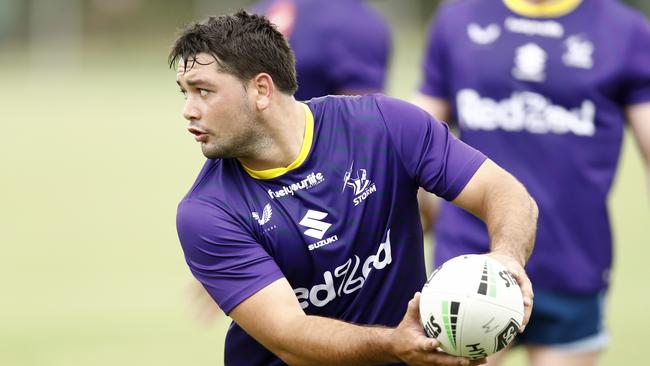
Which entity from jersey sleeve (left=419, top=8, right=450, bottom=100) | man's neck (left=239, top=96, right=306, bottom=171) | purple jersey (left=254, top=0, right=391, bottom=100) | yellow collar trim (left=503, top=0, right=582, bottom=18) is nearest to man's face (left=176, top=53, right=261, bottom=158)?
man's neck (left=239, top=96, right=306, bottom=171)

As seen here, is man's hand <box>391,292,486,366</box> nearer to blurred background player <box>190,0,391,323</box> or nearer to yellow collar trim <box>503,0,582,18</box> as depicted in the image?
yellow collar trim <box>503,0,582,18</box>

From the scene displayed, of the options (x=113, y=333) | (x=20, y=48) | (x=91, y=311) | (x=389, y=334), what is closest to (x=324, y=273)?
(x=389, y=334)

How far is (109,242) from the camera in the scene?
14.0 metres

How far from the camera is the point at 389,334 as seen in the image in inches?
177

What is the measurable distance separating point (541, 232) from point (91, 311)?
5110 millimetres

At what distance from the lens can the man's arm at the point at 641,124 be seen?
672 cm

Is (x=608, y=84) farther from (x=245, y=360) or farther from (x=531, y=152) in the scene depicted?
(x=245, y=360)

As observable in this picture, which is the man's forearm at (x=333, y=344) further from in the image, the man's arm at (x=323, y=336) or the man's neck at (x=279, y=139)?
the man's neck at (x=279, y=139)

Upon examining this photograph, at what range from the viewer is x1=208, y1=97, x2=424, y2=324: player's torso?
516cm

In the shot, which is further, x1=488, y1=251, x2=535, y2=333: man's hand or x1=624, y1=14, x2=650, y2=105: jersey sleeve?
x1=624, y1=14, x2=650, y2=105: jersey sleeve

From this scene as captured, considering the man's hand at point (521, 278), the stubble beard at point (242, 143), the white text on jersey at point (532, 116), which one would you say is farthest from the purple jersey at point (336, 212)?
the white text on jersey at point (532, 116)

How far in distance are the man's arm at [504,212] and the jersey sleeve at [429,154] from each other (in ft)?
0.14

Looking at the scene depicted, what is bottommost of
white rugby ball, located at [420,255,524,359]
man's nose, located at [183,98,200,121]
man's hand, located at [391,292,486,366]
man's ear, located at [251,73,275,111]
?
man's hand, located at [391,292,486,366]

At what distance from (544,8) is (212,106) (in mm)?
2436
